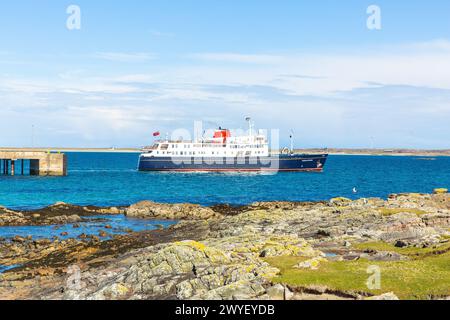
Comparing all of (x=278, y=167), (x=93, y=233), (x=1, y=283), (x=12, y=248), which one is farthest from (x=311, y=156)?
(x=1, y=283)

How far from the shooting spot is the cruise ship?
397 feet

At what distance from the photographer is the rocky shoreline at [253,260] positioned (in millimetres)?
17578

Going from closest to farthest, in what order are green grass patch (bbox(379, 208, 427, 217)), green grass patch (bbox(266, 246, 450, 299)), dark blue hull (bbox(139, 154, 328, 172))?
green grass patch (bbox(266, 246, 450, 299)) < green grass patch (bbox(379, 208, 427, 217)) < dark blue hull (bbox(139, 154, 328, 172))

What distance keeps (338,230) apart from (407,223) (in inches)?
159

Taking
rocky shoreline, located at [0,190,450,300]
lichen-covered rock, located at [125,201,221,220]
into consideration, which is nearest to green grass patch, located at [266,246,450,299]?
rocky shoreline, located at [0,190,450,300]

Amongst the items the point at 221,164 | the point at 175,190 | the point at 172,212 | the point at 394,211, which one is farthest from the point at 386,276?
the point at 221,164

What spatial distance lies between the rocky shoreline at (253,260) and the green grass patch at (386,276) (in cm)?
3

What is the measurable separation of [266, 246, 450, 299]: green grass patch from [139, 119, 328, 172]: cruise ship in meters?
99.4

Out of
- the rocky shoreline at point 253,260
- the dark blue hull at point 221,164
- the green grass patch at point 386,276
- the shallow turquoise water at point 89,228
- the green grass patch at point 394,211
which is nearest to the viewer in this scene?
the green grass patch at point 386,276

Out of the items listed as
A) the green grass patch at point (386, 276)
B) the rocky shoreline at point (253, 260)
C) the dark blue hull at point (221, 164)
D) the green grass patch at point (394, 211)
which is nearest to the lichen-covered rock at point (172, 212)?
the rocky shoreline at point (253, 260)

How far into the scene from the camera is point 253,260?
834 inches

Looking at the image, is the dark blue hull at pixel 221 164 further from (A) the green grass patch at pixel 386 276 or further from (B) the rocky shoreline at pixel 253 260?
(A) the green grass patch at pixel 386 276

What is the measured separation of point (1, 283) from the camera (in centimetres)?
2419

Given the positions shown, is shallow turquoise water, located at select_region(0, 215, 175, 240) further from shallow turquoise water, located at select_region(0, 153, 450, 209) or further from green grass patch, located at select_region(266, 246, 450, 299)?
green grass patch, located at select_region(266, 246, 450, 299)
